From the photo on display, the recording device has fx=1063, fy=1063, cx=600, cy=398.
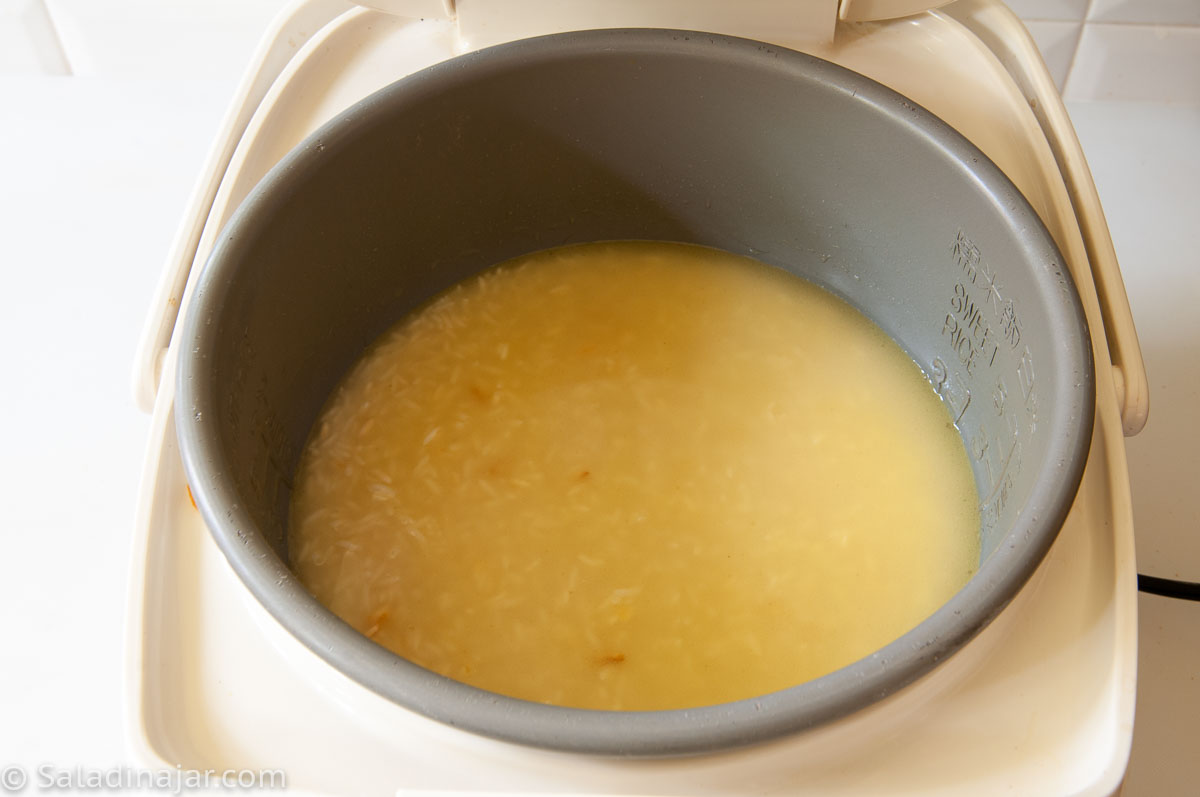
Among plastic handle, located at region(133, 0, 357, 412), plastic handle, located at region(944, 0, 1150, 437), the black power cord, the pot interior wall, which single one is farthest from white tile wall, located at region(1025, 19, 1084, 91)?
plastic handle, located at region(133, 0, 357, 412)

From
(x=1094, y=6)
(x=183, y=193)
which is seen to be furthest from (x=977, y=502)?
(x=183, y=193)

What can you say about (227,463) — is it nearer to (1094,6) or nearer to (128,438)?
(128,438)

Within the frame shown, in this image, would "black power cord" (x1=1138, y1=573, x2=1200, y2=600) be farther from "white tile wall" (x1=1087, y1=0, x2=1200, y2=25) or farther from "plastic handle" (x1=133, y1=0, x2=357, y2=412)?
"plastic handle" (x1=133, y1=0, x2=357, y2=412)

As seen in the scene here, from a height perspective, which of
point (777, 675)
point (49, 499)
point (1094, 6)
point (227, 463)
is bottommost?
point (777, 675)

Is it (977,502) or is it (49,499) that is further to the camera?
(49,499)

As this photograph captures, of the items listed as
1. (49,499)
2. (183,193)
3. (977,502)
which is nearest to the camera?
(977,502)

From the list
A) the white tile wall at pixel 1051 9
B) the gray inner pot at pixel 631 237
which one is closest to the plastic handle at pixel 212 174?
the gray inner pot at pixel 631 237

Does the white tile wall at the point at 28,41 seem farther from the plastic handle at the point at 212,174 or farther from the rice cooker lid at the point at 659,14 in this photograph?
the rice cooker lid at the point at 659,14
